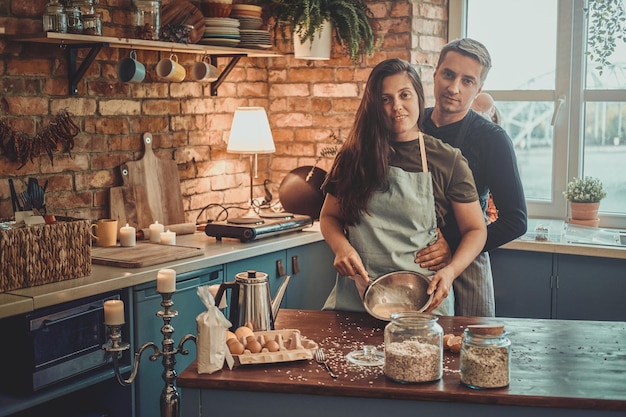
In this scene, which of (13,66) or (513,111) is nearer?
(13,66)

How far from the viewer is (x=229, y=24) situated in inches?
171

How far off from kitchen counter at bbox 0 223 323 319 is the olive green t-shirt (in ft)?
3.62

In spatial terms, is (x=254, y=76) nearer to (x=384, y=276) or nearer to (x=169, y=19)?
(x=169, y=19)

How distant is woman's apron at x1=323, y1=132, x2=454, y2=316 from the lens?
2.83 meters

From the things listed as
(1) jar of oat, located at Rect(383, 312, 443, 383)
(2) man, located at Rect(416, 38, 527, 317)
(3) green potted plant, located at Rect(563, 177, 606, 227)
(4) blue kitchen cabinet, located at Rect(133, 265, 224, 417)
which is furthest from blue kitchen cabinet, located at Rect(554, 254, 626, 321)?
(1) jar of oat, located at Rect(383, 312, 443, 383)

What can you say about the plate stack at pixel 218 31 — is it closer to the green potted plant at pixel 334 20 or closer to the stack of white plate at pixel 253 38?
the stack of white plate at pixel 253 38

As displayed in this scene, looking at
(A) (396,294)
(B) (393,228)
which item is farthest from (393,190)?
(A) (396,294)

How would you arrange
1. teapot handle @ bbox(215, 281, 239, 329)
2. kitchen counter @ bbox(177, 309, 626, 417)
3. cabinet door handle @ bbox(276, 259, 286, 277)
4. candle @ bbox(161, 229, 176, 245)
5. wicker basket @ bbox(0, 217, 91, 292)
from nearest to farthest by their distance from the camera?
kitchen counter @ bbox(177, 309, 626, 417) < teapot handle @ bbox(215, 281, 239, 329) < wicker basket @ bbox(0, 217, 91, 292) < candle @ bbox(161, 229, 176, 245) < cabinet door handle @ bbox(276, 259, 286, 277)

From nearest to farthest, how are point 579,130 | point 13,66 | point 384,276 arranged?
point 384,276, point 13,66, point 579,130

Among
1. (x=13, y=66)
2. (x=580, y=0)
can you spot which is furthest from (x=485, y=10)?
(x=13, y=66)

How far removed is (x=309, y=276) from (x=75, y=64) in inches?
62.2

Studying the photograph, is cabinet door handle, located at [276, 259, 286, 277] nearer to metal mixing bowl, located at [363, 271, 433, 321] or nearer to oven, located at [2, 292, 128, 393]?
oven, located at [2, 292, 128, 393]

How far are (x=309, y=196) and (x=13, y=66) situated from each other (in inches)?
66.0

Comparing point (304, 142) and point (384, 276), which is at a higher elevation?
point (304, 142)
